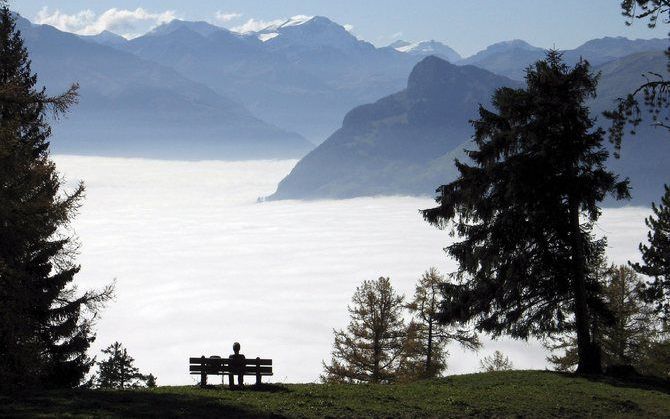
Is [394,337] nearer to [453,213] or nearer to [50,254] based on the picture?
[453,213]

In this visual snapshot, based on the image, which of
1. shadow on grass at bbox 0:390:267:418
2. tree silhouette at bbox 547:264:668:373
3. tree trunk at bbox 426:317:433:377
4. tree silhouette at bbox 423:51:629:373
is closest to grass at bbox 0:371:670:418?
shadow on grass at bbox 0:390:267:418

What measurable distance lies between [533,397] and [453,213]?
1028 centimetres

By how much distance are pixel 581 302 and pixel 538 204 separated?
4.73 meters

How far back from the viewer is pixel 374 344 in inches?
1838

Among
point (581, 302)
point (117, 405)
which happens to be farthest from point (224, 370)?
point (581, 302)

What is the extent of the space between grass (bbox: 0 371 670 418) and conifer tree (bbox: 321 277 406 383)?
15.6 metres

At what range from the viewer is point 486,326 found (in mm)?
33219

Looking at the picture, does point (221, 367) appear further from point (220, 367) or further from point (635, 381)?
point (635, 381)

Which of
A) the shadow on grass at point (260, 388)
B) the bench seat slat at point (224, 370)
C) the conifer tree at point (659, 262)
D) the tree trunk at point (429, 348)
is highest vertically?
the conifer tree at point (659, 262)

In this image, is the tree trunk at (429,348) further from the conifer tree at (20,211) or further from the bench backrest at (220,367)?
the conifer tree at (20,211)

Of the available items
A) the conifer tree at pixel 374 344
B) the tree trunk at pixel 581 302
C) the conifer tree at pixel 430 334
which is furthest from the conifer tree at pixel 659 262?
the conifer tree at pixel 374 344

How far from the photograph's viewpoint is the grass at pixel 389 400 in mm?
20438

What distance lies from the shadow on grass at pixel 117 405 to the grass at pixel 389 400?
0.08 ft

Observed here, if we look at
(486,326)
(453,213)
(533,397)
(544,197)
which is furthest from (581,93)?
(533,397)
